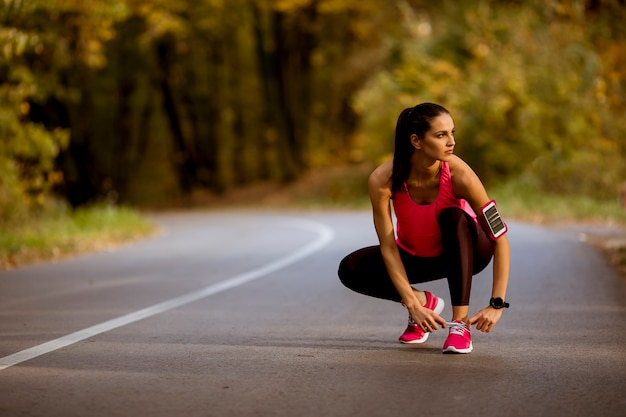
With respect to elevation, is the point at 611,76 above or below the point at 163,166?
above

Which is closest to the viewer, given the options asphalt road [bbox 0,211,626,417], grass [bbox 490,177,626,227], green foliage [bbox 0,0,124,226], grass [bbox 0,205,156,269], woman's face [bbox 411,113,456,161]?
asphalt road [bbox 0,211,626,417]

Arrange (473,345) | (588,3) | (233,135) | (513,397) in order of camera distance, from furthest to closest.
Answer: (233,135) < (588,3) < (473,345) < (513,397)

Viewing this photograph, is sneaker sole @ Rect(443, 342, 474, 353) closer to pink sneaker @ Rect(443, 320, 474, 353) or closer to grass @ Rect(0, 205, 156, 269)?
pink sneaker @ Rect(443, 320, 474, 353)

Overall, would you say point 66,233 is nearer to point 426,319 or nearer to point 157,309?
point 157,309

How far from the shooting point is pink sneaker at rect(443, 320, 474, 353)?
254 inches

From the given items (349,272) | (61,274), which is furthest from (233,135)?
(349,272)

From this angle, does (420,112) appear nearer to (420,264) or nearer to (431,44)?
(420,264)

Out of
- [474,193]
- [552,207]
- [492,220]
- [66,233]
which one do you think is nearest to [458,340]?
[492,220]

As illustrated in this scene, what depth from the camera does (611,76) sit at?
55.1 feet

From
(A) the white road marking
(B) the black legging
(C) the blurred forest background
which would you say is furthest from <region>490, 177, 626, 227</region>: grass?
(B) the black legging

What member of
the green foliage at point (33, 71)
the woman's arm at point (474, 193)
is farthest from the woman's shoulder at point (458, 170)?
the green foliage at point (33, 71)

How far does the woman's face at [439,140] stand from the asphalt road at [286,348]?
119 cm

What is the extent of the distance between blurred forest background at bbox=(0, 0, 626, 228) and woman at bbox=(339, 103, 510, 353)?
7.96 metres

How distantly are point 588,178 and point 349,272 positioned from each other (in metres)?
18.9
